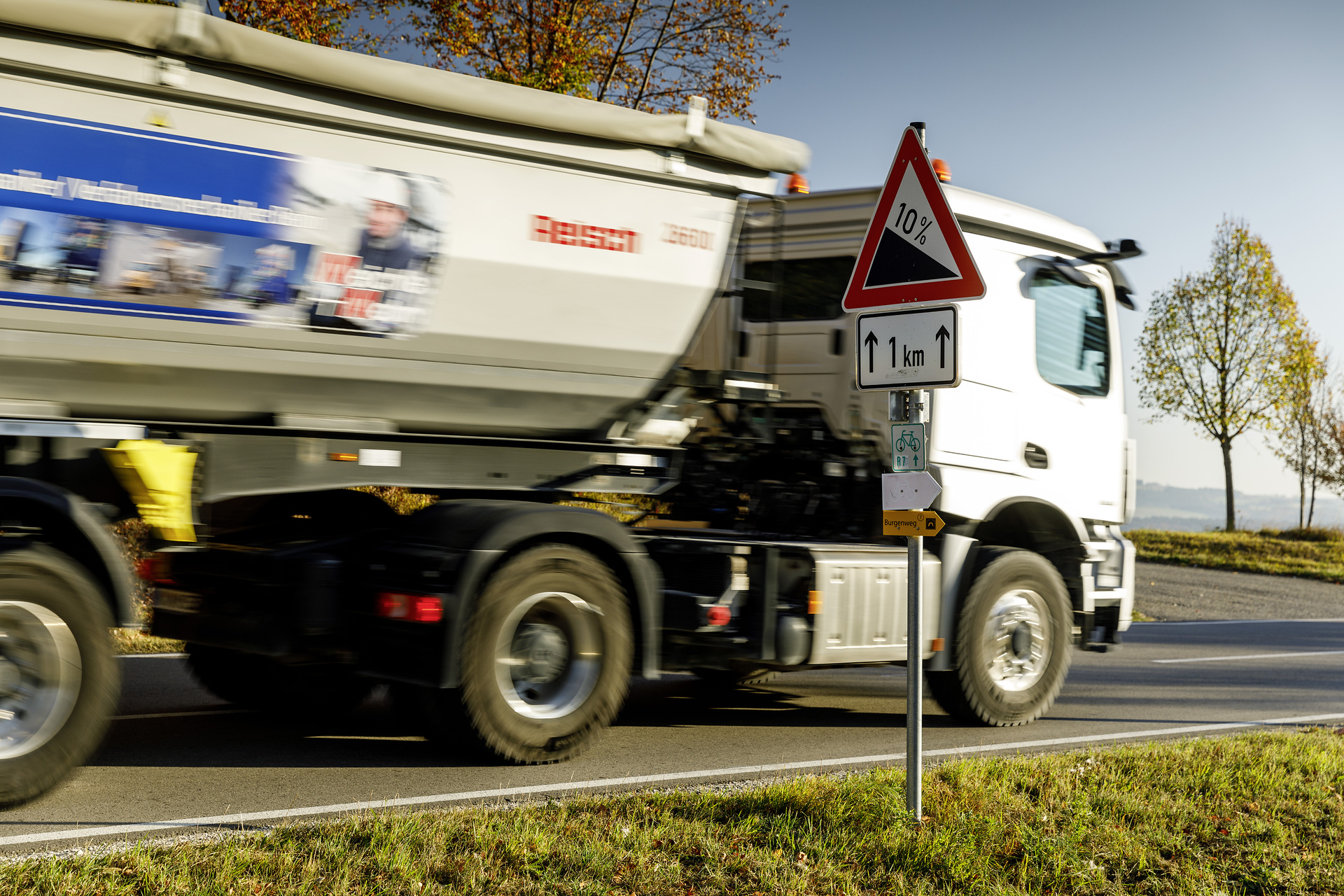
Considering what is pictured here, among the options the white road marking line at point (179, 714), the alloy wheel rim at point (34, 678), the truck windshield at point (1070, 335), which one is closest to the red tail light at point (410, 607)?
the alloy wheel rim at point (34, 678)

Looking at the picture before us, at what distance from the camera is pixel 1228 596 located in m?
19.5

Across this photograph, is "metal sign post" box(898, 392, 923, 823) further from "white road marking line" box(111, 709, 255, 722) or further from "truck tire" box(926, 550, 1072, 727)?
"white road marking line" box(111, 709, 255, 722)

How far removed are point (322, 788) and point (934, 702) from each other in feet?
15.2

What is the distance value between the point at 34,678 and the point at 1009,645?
5.43 metres

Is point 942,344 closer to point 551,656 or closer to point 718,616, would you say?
point 718,616

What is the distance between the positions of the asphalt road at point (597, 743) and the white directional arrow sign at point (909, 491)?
1.90 m

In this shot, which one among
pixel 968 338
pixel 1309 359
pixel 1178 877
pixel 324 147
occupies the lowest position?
pixel 1178 877

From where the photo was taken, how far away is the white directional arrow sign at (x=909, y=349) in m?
4.61

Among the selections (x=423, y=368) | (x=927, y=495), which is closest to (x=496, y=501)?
(x=423, y=368)

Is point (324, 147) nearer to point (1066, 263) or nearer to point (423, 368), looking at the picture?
point (423, 368)

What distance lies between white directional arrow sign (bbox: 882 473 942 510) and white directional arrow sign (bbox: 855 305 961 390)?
14.0 inches

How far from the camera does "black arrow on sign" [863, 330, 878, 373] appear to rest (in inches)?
191

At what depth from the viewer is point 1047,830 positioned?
501 cm

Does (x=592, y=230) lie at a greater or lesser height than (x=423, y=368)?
greater
